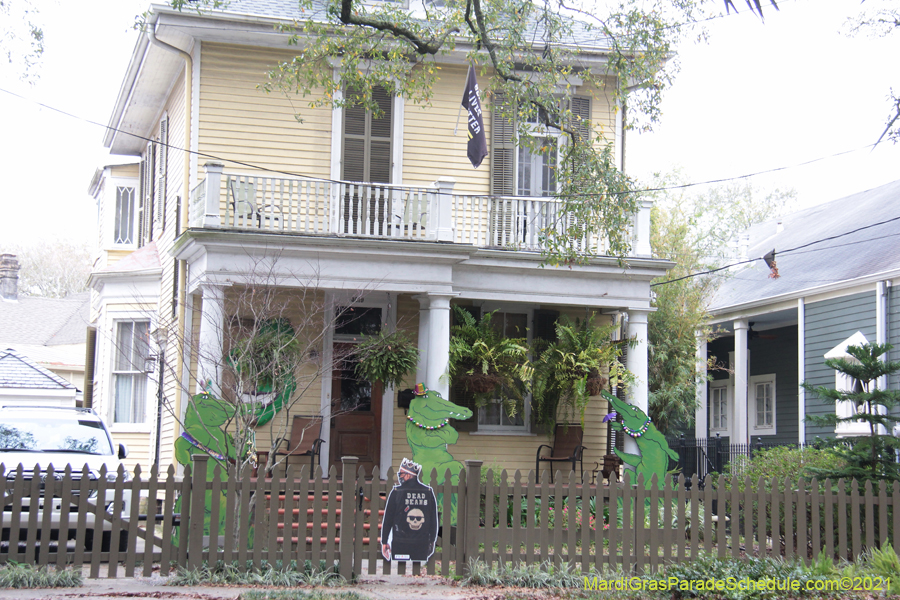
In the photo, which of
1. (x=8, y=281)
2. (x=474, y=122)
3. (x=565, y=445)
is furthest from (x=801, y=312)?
(x=8, y=281)

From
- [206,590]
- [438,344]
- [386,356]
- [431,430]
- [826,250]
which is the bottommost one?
[206,590]

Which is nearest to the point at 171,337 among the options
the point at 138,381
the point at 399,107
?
the point at 138,381

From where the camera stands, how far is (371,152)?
592 inches

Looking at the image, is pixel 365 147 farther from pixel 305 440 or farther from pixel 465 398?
pixel 305 440

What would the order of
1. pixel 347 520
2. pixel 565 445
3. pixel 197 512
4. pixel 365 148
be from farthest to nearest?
pixel 365 148 < pixel 565 445 < pixel 347 520 < pixel 197 512

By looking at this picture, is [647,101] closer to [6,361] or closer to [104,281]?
[104,281]

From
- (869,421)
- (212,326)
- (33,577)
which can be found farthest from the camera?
(212,326)

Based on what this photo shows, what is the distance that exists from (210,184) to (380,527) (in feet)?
18.9

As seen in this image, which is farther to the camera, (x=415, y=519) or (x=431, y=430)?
(x=431, y=430)

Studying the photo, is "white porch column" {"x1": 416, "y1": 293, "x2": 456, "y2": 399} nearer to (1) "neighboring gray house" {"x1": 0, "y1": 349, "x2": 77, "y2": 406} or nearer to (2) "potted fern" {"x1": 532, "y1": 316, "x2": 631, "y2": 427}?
(2) "potted fern" {"x1": 532, "y1": 316, "x2": 631, "y2": 427}

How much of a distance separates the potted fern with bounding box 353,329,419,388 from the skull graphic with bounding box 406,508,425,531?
4.67 meters

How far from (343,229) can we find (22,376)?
911cm

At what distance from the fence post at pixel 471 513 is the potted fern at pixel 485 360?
16.9ft

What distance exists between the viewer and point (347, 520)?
27.6ft
